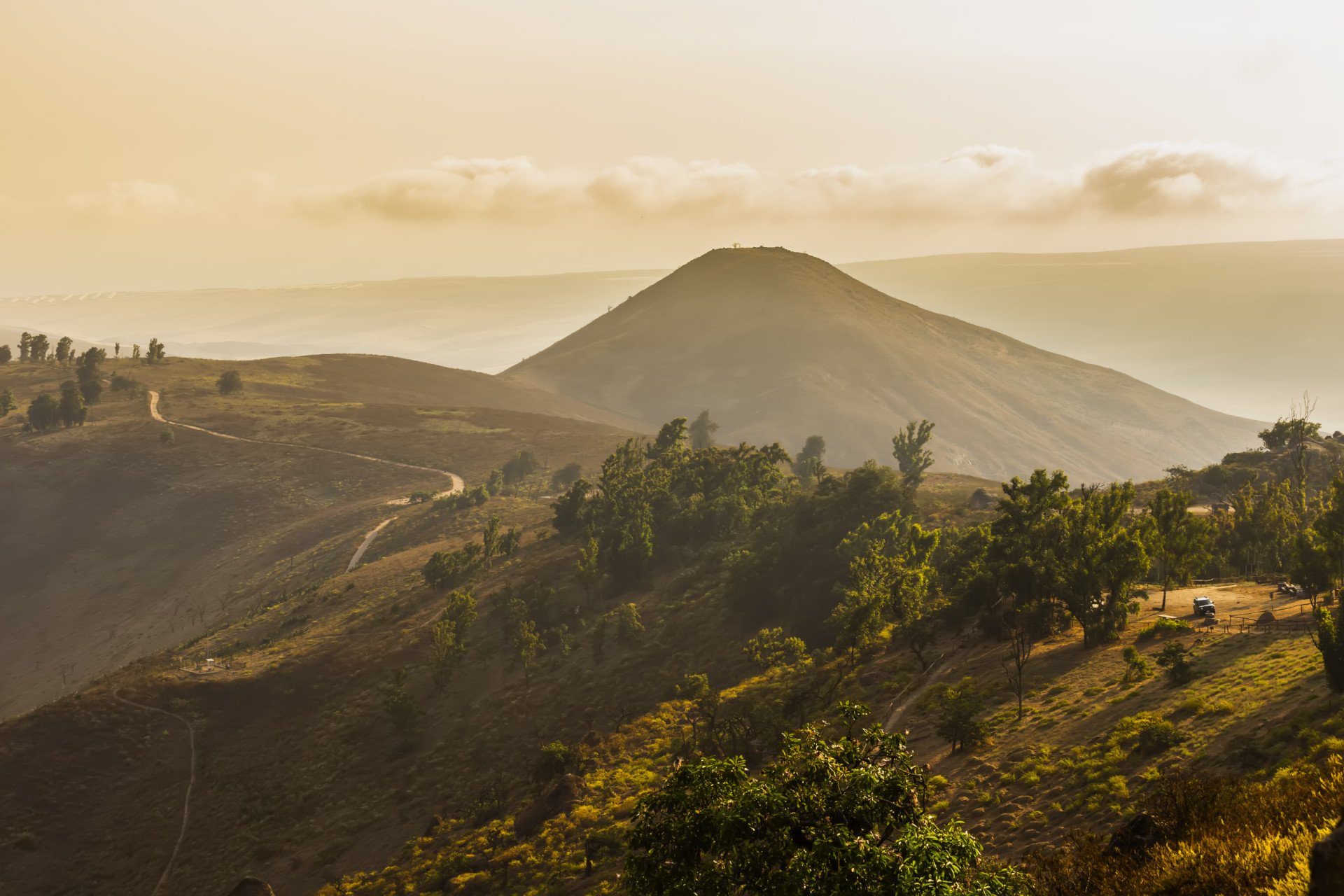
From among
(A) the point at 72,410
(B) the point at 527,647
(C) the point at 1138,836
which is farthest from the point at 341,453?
(C) the point at 1138,836

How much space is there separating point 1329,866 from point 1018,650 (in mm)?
30999

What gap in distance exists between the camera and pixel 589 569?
84.1 m

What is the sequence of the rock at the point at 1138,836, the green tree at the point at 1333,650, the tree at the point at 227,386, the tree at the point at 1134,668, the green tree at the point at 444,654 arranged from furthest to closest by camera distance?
the tree at the point at 227,386
the green tree at the point at 444,654
the tree at the point at 1134,668
the green tree at the point at 1333,650
the rock at the point at 1138,836

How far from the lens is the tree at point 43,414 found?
163875mm

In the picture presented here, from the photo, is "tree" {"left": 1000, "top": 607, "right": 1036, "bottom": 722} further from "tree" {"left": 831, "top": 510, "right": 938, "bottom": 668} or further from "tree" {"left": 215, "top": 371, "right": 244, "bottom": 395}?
"tree" {"left": 215, "top": 371, "right": 244, "bottom": 395}

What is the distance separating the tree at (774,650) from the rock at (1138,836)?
130 feet

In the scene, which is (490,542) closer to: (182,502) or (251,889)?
(251,889)

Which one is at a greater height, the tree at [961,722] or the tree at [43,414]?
the tree at [43,414]

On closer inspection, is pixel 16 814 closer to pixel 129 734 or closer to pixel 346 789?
pixel 129 734

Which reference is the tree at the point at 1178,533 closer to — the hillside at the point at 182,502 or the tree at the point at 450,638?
the tree at the point at 450,638

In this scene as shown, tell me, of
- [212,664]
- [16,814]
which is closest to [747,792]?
[16,814]

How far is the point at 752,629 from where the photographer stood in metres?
72.2

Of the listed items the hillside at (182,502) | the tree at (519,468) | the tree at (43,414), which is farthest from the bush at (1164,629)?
the tree at (43,414)

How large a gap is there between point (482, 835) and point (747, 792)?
3689cm
